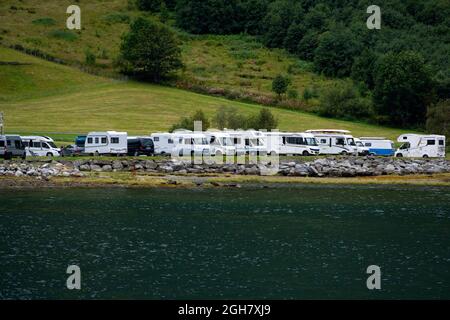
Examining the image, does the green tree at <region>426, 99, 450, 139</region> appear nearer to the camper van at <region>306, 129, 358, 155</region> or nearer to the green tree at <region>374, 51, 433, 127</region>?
the green tree at <region>374, 51, 433, 127</region>

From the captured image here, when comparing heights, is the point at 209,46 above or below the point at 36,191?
above

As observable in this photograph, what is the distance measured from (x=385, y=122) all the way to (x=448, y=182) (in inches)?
1521

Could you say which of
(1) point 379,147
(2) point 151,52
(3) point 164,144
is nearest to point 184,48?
(2) point 151,52

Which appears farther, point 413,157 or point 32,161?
point 413,157

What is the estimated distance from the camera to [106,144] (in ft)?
244

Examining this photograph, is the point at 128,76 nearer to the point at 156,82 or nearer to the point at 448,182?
the point at 156,82

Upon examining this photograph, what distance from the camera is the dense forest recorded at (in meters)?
107

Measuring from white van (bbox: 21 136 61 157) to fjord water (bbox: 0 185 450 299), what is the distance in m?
13.1

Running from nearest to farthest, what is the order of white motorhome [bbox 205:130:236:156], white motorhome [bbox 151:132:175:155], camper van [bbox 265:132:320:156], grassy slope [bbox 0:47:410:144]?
1. white motorhome [bbox 205:130:236:156]
2. white motorhome [bbox 151:132:175:155]
3. camper van [bbox 265:132:320:156]
4. grassy slope [bbox 0:47:410:144]

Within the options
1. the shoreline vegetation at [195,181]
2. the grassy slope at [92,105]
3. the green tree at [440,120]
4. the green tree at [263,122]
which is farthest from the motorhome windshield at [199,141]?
the green tree at [440,120]

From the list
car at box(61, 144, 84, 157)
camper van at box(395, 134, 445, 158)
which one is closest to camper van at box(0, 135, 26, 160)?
car at box(61, 144, 84, 157)

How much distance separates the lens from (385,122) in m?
107

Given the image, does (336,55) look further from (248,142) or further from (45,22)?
(248,142)
